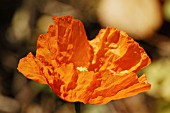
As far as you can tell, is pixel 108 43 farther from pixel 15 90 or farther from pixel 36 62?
pixel 15 90

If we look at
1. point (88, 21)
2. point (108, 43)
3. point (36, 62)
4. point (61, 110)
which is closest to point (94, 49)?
point (108, 43)

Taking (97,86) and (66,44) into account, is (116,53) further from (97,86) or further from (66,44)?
(97,86)

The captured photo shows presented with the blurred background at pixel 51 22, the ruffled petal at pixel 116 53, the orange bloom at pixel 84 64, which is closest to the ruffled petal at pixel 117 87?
the orange bloom at pixel 84 64

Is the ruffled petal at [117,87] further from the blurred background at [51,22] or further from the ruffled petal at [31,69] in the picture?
the blurred background at [51,22]

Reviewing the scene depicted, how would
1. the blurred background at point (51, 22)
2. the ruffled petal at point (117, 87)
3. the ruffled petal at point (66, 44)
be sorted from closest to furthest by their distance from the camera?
1. the ruffled petal at point (117, 87)
2. the ruffled petal at point (66, 44)
3. the blurred background at point (51, 22)

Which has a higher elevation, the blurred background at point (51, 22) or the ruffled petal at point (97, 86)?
the ruffled petal at point (97, 86)

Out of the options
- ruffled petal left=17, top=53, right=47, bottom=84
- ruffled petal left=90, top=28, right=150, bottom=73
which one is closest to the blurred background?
ruffled petal left=90, top=28, right=150, bottom=73

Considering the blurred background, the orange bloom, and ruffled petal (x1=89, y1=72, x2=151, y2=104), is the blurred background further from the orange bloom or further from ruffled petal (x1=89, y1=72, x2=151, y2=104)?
ruffled petal (x1=89, y1=72, x2=151, y2=104)
